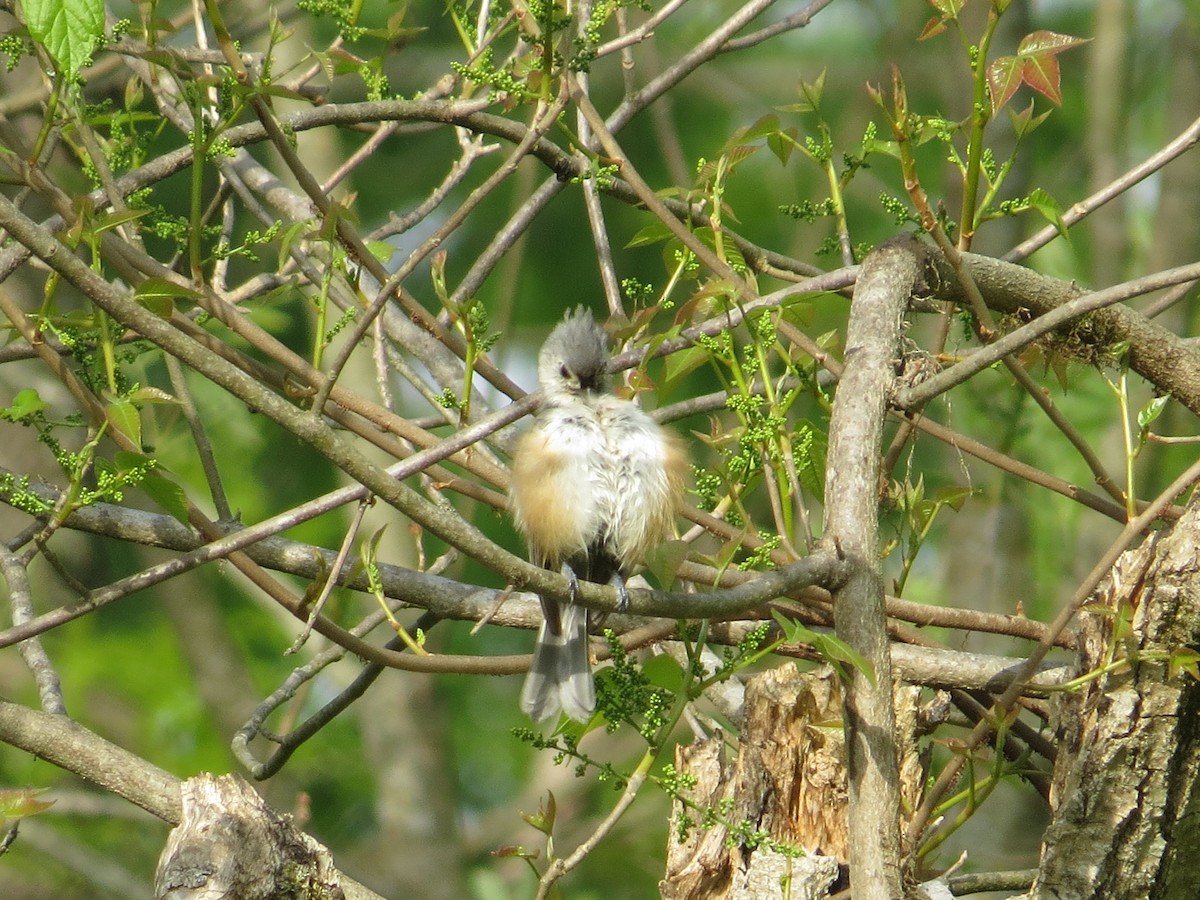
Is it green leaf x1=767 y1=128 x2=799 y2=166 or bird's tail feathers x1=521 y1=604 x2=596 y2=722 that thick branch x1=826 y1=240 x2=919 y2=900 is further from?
bird's tail feathers x1=521 y1=604 x2=596 y2=722

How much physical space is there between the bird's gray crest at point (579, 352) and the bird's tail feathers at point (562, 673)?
662 millimetres

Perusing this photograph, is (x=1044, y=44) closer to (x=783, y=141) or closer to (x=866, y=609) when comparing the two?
(x=783, y=141)

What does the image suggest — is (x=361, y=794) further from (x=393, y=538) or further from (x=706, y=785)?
(x=706, y=785)

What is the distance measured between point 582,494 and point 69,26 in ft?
5.54

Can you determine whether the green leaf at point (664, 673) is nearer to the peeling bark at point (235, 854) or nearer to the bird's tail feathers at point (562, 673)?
the bird's tail feathers at point (562, 673)

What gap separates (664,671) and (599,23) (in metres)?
1.35

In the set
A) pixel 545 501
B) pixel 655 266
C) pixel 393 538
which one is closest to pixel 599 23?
pixel 545 501

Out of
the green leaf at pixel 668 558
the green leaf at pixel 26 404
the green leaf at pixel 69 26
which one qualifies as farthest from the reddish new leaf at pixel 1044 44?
the green leaf at pixel 26 404

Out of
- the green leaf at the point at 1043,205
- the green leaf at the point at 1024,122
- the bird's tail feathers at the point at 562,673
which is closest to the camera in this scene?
the green leaf at the point at 1043,205

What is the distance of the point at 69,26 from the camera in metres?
2.17

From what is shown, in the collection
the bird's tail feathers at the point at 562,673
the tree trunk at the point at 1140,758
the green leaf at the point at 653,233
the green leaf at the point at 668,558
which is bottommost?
the tree trunk at the point at 1140,758

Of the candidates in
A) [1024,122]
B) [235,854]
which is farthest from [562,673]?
[1024,122]

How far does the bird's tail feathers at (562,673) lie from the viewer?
3219mm

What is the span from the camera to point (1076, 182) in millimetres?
8164
